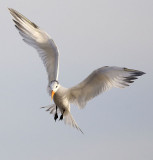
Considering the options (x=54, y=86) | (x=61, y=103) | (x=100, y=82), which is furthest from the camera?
(x=61, y=103)

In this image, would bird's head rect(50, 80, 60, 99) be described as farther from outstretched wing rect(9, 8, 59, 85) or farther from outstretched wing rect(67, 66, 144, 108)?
outstretched wing rect(9, 8, 59, 85)

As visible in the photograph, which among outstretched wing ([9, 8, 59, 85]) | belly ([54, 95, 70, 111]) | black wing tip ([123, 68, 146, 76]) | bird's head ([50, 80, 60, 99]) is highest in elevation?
outstretched wing ([9, 8, 59, 85])

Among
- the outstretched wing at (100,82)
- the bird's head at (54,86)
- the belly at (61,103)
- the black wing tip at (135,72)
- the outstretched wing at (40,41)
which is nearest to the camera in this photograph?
the black wing tip at (135,72)

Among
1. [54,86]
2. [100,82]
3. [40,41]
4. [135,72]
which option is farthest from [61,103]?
[135,72]

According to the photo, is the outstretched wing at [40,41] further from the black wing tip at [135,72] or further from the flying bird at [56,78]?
the black wing tip at [135,72]

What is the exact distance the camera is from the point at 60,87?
31.9ft

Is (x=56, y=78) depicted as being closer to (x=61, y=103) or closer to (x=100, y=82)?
(x=61, y=103)

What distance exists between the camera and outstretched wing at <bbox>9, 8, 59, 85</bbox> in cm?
1020

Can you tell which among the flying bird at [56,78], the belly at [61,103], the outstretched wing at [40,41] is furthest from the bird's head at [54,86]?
the outstretched wing at [40,41]

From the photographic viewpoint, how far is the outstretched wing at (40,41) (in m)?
10.2

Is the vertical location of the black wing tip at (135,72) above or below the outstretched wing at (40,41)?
below

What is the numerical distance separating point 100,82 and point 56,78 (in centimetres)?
97

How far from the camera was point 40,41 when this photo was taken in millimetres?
10438

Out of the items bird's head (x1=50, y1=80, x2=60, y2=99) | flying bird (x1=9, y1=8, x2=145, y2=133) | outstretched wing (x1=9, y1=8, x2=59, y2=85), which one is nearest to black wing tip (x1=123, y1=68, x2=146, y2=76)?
flying bird (x1=9, y1=8, x2=145, y2=133)
